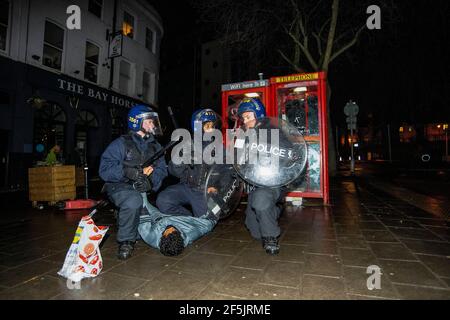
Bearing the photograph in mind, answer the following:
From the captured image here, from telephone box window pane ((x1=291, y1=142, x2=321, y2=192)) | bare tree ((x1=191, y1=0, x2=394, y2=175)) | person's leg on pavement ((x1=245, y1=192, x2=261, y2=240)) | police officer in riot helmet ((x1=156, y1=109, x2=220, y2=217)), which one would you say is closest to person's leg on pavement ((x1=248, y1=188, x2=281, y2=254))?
person's leg on pavement ((x1=245, y1=192, x2=261, y2=240))

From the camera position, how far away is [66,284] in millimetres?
2301

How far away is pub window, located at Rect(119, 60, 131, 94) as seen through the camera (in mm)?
16141

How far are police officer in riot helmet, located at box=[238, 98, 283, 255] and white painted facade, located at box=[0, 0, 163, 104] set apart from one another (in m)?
11.5

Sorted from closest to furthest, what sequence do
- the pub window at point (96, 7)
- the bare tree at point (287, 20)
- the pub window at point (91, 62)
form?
the bare tree at point (287, 20), the pub window at point (91, 62), the pub window at point (96, 7)

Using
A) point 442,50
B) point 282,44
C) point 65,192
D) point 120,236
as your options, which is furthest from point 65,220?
point 442,50

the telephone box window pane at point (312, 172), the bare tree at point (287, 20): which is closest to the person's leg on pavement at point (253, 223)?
the telephone box window pane at point (312, 172)

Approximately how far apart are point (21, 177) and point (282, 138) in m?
11.6

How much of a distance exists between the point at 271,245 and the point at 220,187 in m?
1.10

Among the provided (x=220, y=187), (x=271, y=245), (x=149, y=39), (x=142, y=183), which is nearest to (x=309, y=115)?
(x=220, y=187)

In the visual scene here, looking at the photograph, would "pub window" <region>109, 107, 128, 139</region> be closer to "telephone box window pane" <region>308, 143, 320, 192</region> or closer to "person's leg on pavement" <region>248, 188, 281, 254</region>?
"telephone box window pane" <region>308, 143, 320, 192</region>

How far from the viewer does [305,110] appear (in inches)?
251

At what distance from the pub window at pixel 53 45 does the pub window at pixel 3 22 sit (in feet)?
4.91

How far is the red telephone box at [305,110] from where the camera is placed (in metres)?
5.88

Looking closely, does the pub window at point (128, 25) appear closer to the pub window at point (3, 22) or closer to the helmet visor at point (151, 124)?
the pub window at point (3, 22)
